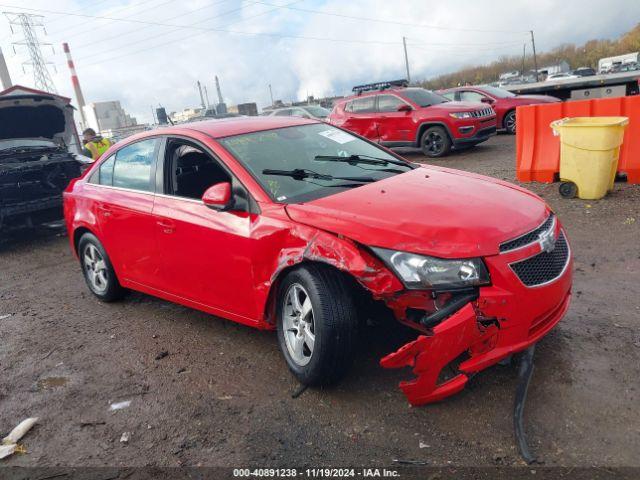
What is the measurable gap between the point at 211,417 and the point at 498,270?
1.86m

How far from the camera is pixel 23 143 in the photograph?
9.54m

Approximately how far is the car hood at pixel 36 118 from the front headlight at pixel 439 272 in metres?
9.38

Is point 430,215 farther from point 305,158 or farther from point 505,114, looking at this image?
point 505,114

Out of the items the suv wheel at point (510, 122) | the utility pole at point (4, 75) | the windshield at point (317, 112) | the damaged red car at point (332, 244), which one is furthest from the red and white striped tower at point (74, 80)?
the damaged red car at point (332, 244)

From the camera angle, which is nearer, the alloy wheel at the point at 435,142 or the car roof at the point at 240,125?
the car roof at the point at 240,125

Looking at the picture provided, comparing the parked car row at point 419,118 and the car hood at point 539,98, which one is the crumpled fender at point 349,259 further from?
the car hood at point 539,98

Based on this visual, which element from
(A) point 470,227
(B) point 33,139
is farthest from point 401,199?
(B) point 33,139

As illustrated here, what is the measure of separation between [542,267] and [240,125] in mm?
2536

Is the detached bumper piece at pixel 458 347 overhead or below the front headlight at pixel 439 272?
below

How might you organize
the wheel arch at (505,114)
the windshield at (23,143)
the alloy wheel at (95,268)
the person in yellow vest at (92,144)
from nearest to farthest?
the alloy wheel at (95,268) → the windshield at (23,143) → the person in yellow vest at (92,144) → the wheel arch at (505,114)

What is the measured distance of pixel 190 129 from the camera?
13.4 feet

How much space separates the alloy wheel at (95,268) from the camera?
501cm

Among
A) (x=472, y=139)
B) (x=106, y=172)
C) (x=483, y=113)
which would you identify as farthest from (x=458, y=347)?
(x=483, y=113)

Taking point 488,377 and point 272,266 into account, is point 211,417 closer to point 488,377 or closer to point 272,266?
point 272,266
